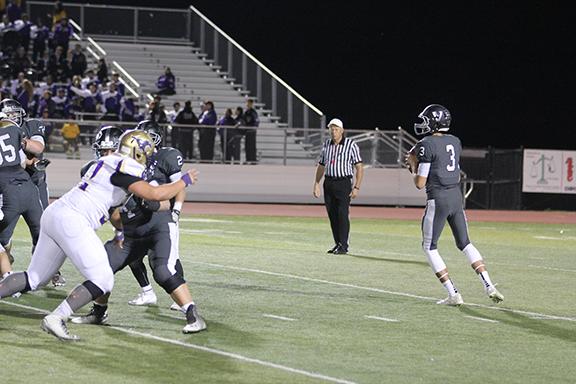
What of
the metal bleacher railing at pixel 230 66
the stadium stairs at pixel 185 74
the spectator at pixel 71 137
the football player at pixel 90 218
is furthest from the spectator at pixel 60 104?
the football player at pixel 90 218

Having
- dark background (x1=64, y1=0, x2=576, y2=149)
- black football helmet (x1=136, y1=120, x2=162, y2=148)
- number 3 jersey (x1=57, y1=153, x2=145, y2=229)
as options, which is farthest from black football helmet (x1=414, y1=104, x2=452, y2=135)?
dark background (x1=64, y1=0, x2=576, y2=149)

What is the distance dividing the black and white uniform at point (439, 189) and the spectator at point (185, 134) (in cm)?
1731

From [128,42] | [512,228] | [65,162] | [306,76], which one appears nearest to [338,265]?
[512,228]

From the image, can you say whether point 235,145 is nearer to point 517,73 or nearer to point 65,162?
point 65,162

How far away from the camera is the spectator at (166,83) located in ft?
105

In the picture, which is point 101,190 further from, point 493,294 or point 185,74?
point 185,74

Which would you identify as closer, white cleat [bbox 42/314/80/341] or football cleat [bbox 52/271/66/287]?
white cleat [bbox 42/314/80/341]

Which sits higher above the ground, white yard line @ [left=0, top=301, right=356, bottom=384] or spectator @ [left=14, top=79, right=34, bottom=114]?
spectator @ [left=14, top=79, right=34, bottom=114]

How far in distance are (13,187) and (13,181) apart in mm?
54

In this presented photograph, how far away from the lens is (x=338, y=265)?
1432 centimetres

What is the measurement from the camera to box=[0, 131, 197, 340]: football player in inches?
321

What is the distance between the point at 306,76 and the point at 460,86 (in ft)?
17.2

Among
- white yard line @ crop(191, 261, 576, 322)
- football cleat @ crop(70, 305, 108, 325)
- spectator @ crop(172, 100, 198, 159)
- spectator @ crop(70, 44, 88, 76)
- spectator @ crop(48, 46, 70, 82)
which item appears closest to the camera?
football cleat @ crop(70, 305, 108, 325)

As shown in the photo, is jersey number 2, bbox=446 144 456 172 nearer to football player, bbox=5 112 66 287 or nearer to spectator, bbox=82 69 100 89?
football player, bbox=5 112 66 287
